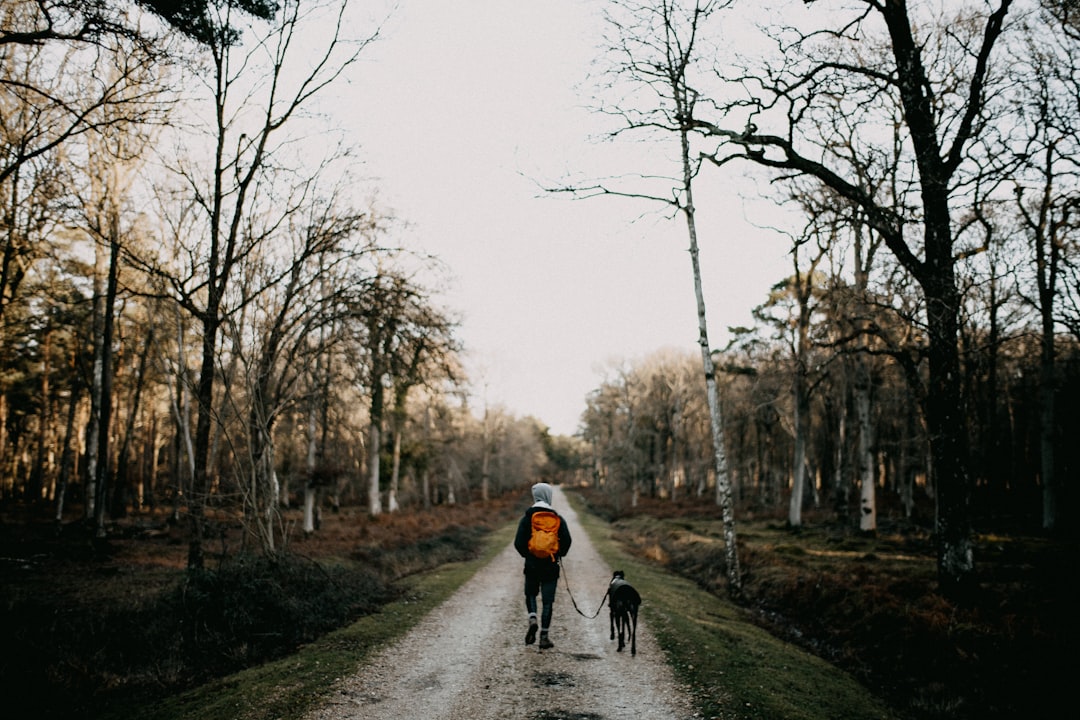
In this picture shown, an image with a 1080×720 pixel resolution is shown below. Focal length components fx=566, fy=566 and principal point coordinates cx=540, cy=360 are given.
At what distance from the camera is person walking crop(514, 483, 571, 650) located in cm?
736

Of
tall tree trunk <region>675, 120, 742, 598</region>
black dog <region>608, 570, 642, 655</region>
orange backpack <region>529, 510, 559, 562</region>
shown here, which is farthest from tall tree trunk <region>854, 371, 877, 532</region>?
orange backpack <region>529, 510, 559, 562</region>

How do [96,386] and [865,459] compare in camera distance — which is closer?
[96,386]

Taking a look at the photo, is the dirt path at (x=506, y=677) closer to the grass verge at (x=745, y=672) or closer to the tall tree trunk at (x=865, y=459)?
the grass verge at (x=745, y=672)

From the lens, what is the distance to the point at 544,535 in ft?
24.2

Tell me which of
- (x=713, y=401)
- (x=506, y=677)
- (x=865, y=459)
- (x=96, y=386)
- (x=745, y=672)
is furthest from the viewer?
(x=865, y=459)

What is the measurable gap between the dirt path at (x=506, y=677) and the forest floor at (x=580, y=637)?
36mm

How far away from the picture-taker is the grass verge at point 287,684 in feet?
18.1

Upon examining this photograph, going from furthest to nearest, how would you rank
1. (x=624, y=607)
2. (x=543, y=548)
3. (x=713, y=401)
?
(x=713, y=401) < (x=624, y=607) < (x=543, y=548)

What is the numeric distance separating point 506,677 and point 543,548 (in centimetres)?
153

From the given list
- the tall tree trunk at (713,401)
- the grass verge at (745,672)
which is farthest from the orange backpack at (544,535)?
the tall tree trunk at (713,401)

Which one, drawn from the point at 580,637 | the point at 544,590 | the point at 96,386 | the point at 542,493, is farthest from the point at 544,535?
the point at 96,386

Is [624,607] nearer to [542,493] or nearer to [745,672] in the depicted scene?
[745,672]

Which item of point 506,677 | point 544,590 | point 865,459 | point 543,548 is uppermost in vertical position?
point 865,459

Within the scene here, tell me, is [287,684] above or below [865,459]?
below
